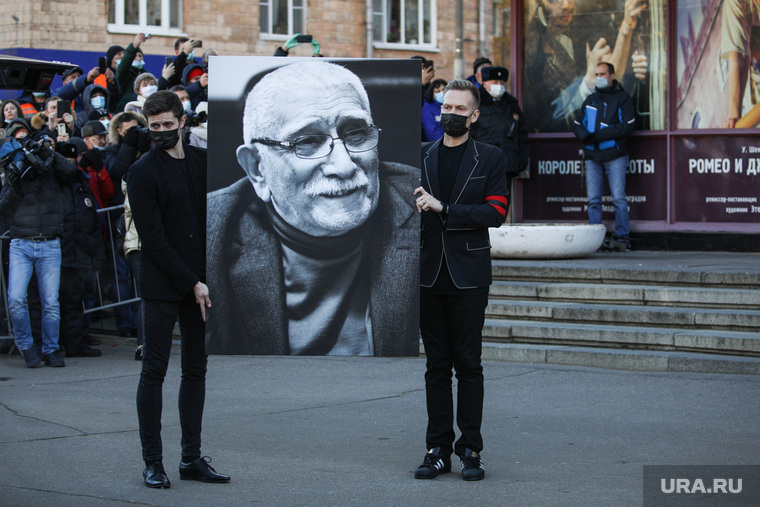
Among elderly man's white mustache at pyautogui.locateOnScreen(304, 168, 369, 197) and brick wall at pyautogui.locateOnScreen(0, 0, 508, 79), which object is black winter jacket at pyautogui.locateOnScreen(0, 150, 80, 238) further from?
brick wall at pyautogui.locateOnScreen(0, 0, 508, 79)

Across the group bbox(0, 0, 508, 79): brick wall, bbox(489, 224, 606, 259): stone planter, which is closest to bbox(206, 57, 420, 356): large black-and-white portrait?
bbox(489, 224, 606, 259): stone planter

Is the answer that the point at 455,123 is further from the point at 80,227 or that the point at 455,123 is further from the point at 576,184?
the point at 576,184

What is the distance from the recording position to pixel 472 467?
554 centimetres

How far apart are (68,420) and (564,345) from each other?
4317 millimetres

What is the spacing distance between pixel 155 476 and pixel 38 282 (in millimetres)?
4913

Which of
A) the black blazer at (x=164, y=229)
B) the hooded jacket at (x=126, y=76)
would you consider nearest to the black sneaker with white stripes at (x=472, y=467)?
the black blazer at (x=164, y=229)

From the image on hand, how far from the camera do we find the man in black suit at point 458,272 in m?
5.60

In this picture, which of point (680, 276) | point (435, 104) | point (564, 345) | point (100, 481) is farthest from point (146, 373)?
point (435, 104)

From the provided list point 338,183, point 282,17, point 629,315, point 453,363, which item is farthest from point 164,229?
point 282,17

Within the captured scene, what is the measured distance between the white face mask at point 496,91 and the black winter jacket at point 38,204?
4.89 meters

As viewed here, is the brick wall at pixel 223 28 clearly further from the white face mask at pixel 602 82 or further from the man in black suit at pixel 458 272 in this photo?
the man in black suit at pixel 458 272

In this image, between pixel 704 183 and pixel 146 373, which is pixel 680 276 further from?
pixel 146 373

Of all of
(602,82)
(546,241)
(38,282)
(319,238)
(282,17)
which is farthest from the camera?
(282,17)

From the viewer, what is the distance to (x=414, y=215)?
5.68m
